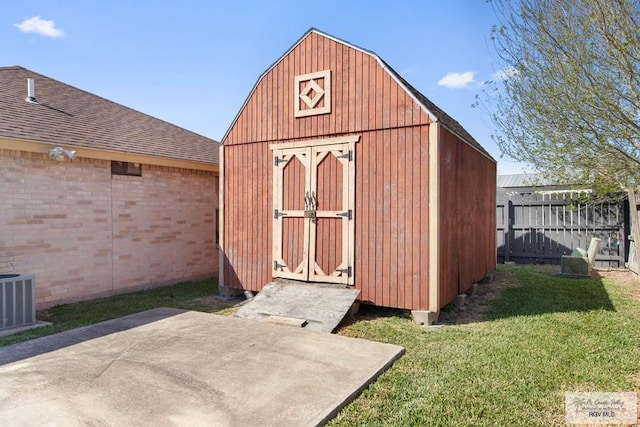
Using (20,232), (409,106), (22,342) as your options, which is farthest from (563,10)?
(20,232)

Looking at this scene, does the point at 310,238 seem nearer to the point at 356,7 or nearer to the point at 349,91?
the point at 349,91

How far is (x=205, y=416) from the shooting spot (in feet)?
9.66

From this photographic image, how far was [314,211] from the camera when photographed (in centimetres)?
654

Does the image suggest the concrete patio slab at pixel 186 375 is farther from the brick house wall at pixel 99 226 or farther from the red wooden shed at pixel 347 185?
the brick house wall at pixel 99 226

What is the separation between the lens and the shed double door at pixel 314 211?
6.27 metres

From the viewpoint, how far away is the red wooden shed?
568cm

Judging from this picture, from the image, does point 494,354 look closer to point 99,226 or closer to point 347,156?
point 347,156

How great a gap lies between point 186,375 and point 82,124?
6.62 metres

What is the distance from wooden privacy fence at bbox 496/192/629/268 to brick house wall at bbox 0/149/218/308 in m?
8.81

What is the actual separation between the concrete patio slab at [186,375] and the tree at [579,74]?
4.81 m

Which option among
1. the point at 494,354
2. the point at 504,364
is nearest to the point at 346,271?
the point at 494,354

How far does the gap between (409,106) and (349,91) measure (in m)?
1.06

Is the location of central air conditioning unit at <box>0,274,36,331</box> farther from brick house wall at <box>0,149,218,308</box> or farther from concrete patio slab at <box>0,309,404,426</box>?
brick house wall at <box>0,149,218,308</box>

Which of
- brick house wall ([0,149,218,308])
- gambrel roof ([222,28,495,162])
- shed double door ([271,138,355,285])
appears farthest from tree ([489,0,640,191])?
brick house wall ([0,149,218,308])
